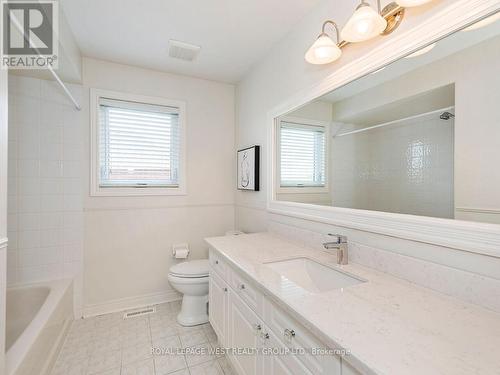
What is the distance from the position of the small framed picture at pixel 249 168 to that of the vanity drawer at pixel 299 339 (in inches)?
55.6

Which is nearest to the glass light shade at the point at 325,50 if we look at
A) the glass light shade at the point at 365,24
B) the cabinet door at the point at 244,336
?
the glass light shade at the point at 365,24

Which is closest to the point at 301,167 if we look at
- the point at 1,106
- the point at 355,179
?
the point at 355,179

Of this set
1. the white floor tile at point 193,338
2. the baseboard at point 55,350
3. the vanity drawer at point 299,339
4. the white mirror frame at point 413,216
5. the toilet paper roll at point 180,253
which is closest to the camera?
the vanity drawer at point 299,339

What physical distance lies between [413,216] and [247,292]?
87cm

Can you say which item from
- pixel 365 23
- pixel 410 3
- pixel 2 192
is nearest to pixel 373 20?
pixel 365 23

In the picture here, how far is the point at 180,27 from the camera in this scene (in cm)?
188

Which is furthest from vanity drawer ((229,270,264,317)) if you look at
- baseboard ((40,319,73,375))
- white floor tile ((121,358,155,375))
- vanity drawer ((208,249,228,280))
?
baseboard ((40,319,73,375))

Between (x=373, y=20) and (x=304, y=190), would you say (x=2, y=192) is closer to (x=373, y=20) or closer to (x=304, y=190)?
(x=304, y=190)

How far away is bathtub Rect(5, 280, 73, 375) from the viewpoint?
1289 mm

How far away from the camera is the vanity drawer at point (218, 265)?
1.61 meters

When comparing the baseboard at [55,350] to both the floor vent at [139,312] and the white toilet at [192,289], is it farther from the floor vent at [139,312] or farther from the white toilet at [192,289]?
the white toilet at [192,289]

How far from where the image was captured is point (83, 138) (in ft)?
7.50

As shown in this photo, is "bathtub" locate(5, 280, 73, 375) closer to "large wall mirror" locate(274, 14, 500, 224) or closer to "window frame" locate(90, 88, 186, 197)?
"window frame" locate(90, 88, 186, 197)

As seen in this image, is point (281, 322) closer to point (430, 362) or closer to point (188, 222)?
point (430, 362)
